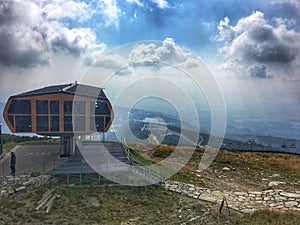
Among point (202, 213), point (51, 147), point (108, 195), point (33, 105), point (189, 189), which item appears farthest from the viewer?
point (51, 147)

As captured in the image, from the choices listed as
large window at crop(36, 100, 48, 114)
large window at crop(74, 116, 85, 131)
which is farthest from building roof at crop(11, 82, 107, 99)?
large window at crop(74, 116, 85, 131)

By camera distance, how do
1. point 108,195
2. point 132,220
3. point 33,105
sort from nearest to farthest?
point 132,220
point 108,195
point 33,105

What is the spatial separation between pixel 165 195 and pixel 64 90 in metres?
9.20

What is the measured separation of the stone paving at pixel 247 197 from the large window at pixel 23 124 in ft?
30.7

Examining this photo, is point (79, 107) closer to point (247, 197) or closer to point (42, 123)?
point (42, 123)

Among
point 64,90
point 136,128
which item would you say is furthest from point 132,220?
point 136,128

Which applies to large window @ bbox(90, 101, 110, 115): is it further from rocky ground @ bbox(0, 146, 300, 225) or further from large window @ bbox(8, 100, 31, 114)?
rocky ground @ bbox(0, 146, 300, 225)

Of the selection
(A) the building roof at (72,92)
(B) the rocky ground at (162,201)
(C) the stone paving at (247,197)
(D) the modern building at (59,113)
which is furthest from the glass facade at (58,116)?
(C) the stone paving at (247,197)

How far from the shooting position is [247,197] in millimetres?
15859

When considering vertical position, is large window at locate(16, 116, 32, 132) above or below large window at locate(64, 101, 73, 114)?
below

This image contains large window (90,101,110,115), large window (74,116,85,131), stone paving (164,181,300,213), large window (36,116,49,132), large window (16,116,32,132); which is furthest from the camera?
large window (90,101,110,115)

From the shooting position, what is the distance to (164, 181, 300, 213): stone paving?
14456 mm

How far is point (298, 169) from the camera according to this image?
2180 centimetres

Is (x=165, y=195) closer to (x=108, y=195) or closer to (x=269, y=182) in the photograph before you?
(x=108, y=195)
